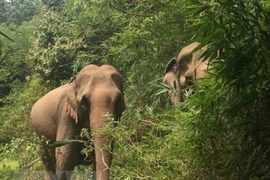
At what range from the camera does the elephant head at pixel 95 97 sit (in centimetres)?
337

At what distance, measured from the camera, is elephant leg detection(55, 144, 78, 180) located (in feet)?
12.4

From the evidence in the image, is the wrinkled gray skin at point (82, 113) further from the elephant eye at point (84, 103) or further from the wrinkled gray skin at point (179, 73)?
the wrinkled gray skin at point (179, 73)

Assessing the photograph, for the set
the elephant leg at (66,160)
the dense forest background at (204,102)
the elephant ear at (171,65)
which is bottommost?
the elephant leg at (66,160)

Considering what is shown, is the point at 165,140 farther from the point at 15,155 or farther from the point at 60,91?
the point at 15,155

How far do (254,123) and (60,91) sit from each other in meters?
2.98

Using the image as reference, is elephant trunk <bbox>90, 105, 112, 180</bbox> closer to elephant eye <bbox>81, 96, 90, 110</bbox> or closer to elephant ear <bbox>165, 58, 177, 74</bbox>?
elephant eye <bbox>81, 96, 90, 110</bbox>

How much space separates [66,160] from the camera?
3.81 m

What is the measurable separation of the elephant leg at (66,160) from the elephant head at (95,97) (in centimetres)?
25

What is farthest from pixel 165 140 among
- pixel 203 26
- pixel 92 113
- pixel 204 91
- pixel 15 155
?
pixel 15 155

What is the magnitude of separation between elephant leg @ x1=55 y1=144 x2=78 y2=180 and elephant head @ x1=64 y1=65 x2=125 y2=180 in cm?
25

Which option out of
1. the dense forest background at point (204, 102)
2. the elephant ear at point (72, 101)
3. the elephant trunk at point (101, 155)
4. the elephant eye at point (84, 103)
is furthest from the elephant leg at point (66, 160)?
the elephant trunk at point (101, 155)

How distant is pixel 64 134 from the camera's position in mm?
3840

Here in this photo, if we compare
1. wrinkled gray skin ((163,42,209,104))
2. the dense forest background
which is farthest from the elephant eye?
wrinkled gray skin ((163,42,209,104))

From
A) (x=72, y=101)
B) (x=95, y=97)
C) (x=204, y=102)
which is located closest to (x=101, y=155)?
(x=95, y=97)
